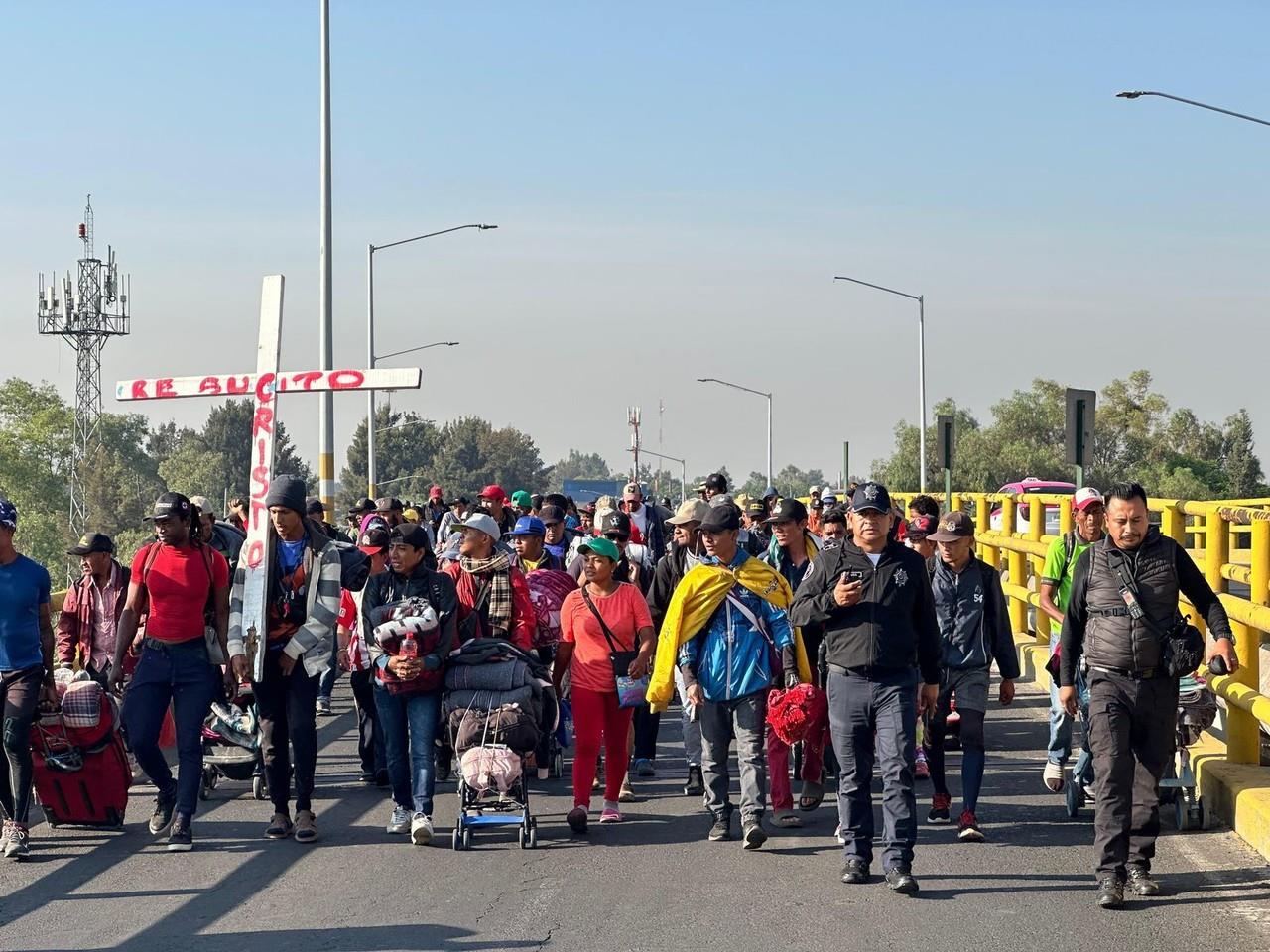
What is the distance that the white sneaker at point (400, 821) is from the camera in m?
9.73

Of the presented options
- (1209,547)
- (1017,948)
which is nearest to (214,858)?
(1017,948)

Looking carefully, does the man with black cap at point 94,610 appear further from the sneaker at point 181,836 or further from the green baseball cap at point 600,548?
the green baseball cap at point 600,548

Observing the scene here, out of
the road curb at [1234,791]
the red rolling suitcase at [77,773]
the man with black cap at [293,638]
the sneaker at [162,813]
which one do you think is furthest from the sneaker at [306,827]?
the road curb at [1234,791]

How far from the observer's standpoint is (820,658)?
30.9ft

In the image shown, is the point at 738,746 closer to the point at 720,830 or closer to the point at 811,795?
the point at 720,830

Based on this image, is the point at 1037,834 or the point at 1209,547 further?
the point at 1209,547

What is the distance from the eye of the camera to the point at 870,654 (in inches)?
334

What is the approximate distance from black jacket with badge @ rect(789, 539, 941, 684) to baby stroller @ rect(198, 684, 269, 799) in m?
3.95

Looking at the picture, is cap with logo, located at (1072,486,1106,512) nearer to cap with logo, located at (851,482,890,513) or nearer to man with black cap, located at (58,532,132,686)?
cap with logo, located at (851,482,890,513)

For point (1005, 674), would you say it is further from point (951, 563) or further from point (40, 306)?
point (40, 306)

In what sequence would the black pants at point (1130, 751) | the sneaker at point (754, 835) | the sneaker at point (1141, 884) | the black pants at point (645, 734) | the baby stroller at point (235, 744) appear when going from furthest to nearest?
1. the black pants at point (645, 734)
2. the baby stroller at point (235, 744)
3. the sneaker at point (754, 835)
4. the black pants at point (1130, 751)
5. the sneaker at point (1141, 884)

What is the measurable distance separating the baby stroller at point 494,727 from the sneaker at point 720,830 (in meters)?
0.95

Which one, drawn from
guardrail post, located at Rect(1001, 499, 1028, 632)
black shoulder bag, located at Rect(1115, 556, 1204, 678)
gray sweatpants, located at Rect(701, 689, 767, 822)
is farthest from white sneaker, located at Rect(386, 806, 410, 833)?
guardrail post, located at Rect(1001, 499, 1028, 632)

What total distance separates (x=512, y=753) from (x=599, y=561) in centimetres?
119
